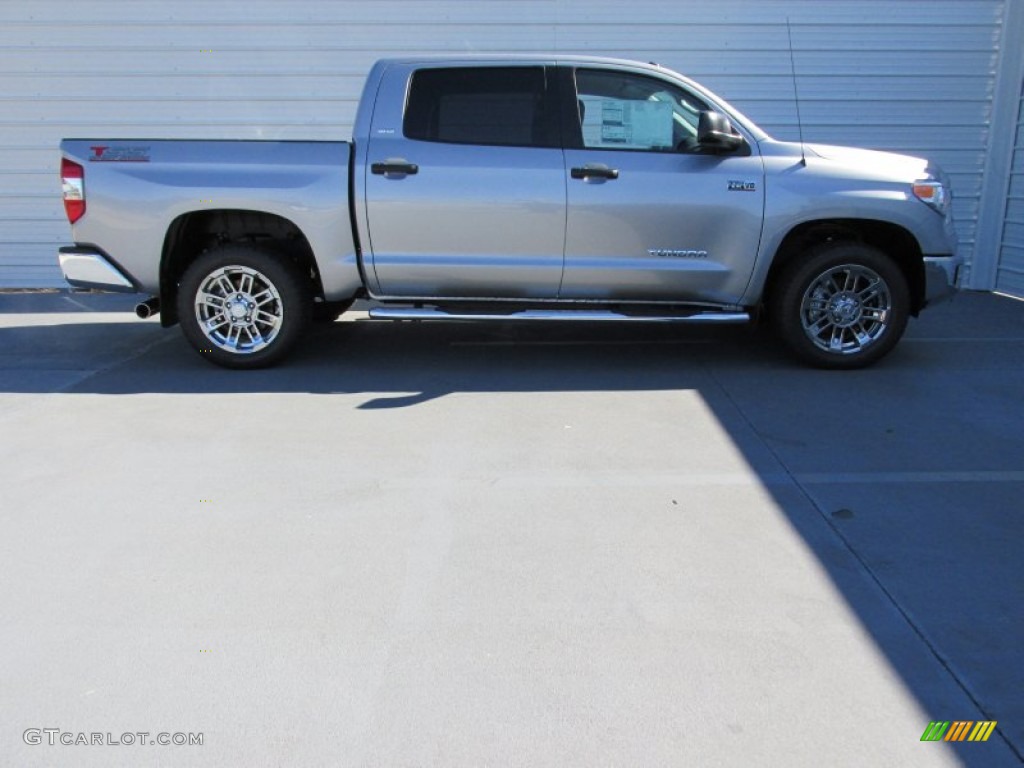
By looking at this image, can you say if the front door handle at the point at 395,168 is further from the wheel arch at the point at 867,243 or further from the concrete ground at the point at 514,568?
the wheel arch at the point at 867,243

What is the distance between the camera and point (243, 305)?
6418mm

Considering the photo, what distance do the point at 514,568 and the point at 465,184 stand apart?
10.5 feet

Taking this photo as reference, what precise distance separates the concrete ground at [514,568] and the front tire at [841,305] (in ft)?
0.80

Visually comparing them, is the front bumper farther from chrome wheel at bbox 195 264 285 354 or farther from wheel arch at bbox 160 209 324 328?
chrome wheel at bbox 195 264 285 354

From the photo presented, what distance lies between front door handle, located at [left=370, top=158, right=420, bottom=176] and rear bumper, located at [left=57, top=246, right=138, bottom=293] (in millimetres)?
1872

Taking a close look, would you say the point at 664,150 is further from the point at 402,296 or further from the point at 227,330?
the point at 227,330

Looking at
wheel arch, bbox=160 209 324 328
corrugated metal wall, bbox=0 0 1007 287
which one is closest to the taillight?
wheel arch, bbox=160 209 324 328

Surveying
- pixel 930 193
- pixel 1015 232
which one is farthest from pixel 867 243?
pixel 1015 232

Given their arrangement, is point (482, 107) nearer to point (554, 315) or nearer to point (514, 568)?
point (554, 315)

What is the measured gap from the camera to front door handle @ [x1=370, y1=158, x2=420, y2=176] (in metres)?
6.07

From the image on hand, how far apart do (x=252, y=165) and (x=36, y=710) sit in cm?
419

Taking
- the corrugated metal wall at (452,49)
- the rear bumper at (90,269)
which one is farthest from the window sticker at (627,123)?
the corrugated metal wall at (452,49)

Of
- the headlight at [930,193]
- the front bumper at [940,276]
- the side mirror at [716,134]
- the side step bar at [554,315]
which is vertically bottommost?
the side step bar at [554,315]

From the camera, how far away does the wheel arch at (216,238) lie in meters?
6.33
